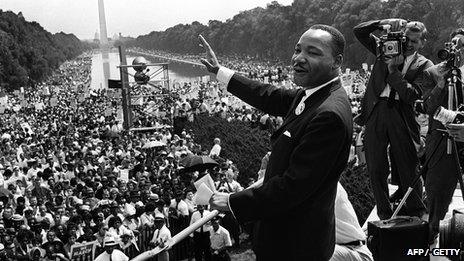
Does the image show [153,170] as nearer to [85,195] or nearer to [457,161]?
[85,195]

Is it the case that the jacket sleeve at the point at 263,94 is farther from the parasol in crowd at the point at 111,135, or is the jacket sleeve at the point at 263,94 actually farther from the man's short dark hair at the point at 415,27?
the parasol in crowd at the point at 111,135

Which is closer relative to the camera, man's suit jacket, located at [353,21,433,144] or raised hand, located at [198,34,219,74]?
raised hand, located at [198,34,219,74]

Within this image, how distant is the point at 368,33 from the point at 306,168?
8.32ft

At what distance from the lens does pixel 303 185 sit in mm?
2512

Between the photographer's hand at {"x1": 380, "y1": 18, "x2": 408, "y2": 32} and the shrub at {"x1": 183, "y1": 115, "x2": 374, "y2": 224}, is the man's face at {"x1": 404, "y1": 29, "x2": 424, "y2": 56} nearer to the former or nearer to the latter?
the photographer's hand at {"x1": 380, "y1": 18, "x2": 408, "y2": 32}

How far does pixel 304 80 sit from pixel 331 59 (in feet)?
0.49

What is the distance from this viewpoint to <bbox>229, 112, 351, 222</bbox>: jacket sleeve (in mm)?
2512

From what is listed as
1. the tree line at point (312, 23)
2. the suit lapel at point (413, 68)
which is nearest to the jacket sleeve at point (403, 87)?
the suit lapel at point (413, 68)

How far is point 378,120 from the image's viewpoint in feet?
15.5

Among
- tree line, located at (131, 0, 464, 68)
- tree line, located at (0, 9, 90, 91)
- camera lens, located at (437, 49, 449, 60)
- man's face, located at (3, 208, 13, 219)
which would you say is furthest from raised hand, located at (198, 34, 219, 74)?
tree line, located at (0, 9, 90, 91)

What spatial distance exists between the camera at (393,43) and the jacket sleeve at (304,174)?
200 cm

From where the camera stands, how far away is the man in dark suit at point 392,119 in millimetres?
4656

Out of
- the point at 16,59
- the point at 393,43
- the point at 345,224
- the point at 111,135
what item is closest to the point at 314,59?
the point at 345,224

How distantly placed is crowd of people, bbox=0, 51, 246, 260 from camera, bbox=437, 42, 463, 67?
1.73m
